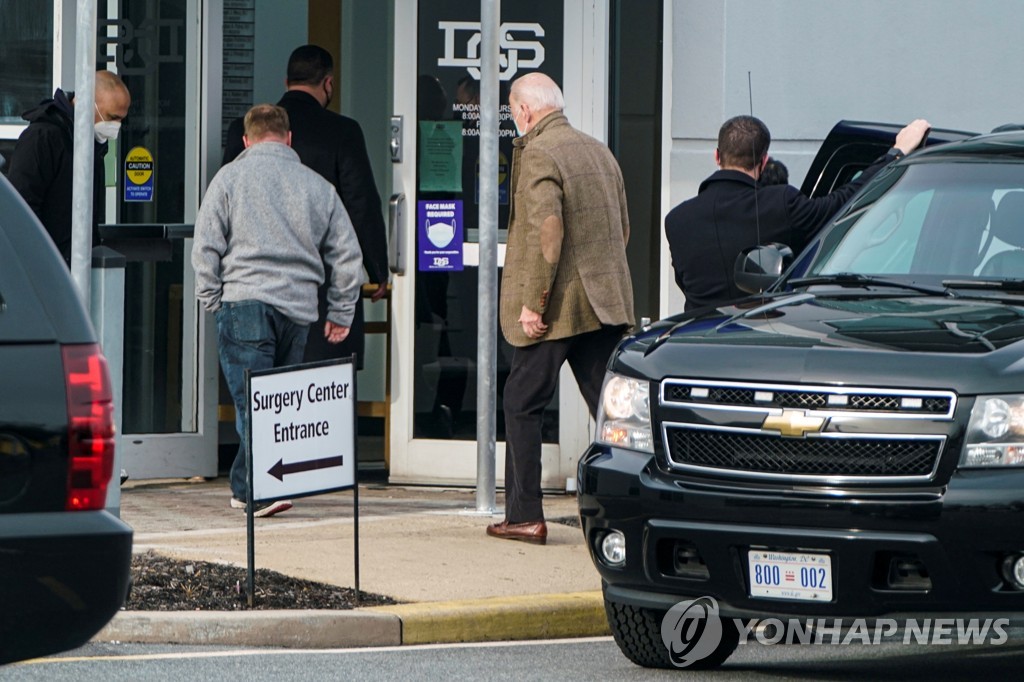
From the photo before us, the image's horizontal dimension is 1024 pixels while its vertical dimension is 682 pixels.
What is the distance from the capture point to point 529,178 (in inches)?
342

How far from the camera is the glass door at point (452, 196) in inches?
424

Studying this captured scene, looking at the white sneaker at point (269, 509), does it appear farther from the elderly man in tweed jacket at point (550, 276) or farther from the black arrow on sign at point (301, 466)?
the black arrow on sign at point (301, 466)

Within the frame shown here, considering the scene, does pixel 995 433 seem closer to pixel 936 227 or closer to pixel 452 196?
pixel 936 227

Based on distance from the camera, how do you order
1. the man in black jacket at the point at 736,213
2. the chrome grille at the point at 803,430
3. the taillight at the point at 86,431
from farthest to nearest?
the man in black jacket at the point at 736,213 < the chrome grille at the point at 803,430 < the taillight at the point at 86,431

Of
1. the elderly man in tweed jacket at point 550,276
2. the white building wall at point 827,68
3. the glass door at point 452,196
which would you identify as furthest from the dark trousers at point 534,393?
the white building wall at point 827,68

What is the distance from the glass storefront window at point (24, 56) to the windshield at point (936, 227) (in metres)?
5.26

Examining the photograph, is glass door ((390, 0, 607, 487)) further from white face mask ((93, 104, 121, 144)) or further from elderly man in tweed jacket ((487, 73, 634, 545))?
elderly man in tweed jacket ((487, 73, 634, 545))

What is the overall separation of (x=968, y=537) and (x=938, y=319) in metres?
0.91

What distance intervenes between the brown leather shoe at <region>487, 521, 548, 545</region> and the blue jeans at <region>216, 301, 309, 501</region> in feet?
4.57

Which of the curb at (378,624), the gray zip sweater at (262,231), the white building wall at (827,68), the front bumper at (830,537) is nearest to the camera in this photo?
the front bumper at (830,537)

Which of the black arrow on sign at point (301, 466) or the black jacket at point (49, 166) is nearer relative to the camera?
the black arrow on sign at point (301, 466)

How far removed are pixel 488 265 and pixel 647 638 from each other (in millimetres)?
3361

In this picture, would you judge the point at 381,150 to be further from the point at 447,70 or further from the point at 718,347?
the point at 718,347

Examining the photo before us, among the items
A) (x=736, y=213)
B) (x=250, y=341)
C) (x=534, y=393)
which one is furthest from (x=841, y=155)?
(x=250, y=341)
